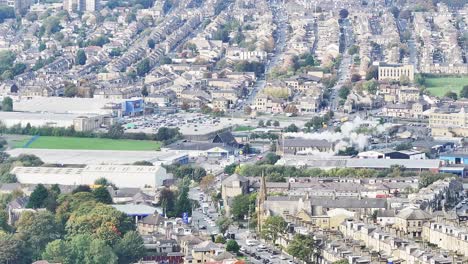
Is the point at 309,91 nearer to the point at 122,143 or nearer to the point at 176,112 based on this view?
the point at 176,112

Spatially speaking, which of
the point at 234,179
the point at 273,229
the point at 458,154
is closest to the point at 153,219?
the point at 273,229

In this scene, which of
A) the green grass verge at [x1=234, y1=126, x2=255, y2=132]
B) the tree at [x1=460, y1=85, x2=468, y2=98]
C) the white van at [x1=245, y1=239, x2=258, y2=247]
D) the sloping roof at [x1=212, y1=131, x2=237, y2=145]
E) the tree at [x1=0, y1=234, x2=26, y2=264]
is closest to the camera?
the tree at [x1=0, y1=234, x2=26, y2=264]

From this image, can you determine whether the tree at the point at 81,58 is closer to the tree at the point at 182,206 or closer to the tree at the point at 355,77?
the tree at the point at 355,77

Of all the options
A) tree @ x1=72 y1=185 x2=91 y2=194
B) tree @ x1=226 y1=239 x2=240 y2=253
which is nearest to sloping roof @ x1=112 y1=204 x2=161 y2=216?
tree @ x1=72 y1=185 x2=91 y2=194

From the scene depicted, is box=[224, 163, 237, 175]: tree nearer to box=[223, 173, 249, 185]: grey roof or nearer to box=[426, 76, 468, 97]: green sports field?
box=[223, 173, 249, 185]: grey roof

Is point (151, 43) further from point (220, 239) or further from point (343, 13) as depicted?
point (220, 239)

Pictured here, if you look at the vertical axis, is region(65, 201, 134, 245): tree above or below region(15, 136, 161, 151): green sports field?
below

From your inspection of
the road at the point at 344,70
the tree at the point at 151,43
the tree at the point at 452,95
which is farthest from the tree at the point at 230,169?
the tree at the point at 151,43
